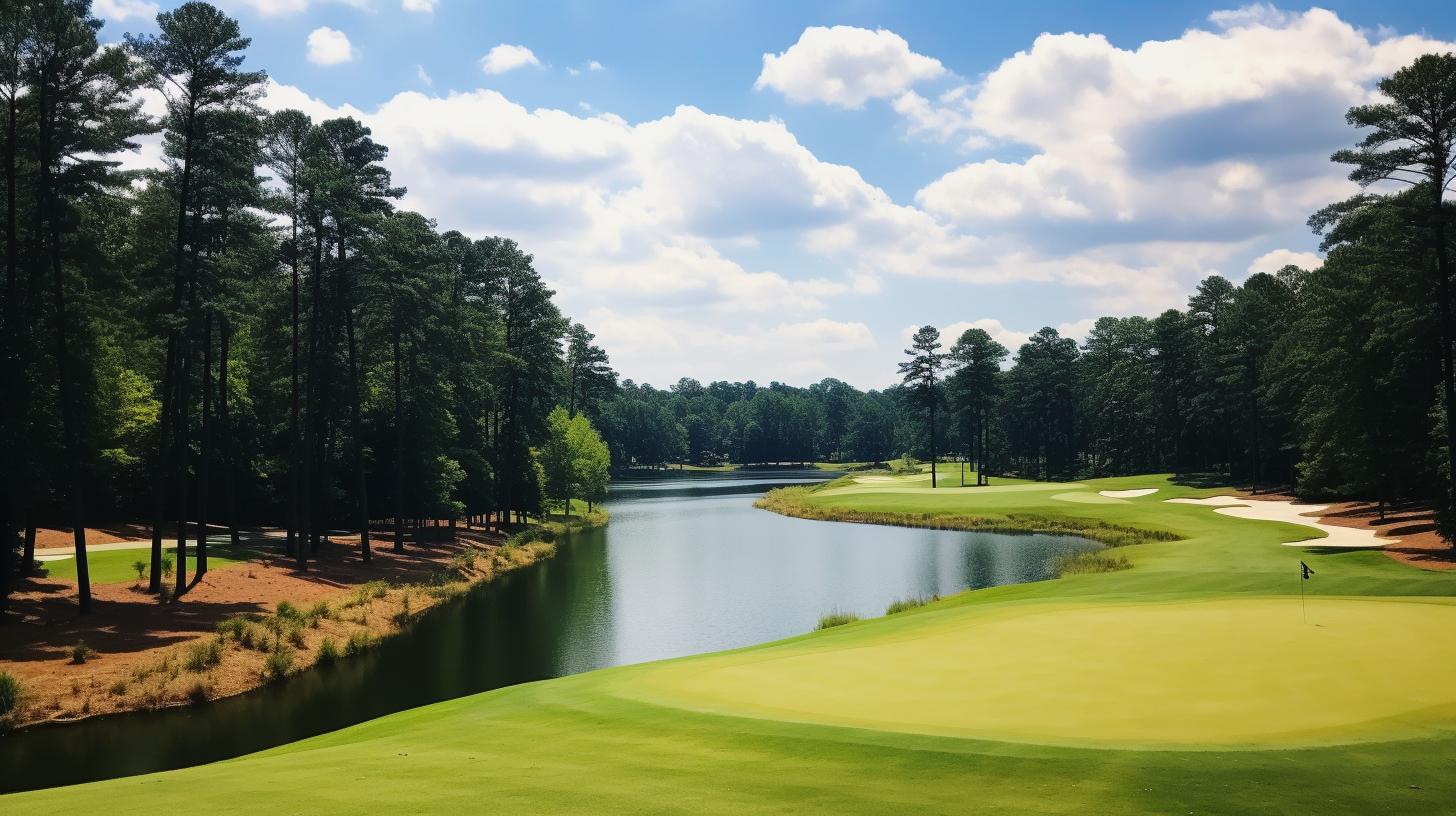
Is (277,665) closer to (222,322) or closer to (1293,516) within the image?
(222,322)

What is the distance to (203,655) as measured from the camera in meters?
24.0

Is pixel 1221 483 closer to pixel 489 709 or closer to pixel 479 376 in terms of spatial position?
pixel 479 376

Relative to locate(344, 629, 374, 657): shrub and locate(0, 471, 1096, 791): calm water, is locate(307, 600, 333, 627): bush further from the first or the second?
locate(0, 471, 1096, 791): calm water

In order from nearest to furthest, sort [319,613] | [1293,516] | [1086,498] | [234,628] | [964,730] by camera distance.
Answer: [964,730], [234,628], [319,613], [1293,516], [1086,498]

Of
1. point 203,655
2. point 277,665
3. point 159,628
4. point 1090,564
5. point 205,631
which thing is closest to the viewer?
point 203,655

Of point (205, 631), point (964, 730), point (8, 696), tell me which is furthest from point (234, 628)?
point (964, 730)

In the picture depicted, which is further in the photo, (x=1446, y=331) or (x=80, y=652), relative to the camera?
(x=1446, y=331)

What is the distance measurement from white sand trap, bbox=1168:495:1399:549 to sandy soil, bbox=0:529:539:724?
40.8 m

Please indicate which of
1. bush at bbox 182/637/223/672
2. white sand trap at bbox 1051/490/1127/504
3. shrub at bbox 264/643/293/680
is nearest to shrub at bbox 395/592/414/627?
shrub at bbox 264/643/293/680

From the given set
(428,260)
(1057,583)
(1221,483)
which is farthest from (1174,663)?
(1221,483)

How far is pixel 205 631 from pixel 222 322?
12.4 metres

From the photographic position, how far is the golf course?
374 inches

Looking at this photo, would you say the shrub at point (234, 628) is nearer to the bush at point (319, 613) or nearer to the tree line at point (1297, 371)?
the bush at point (319, 613)

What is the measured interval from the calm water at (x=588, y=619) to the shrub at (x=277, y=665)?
520mm
